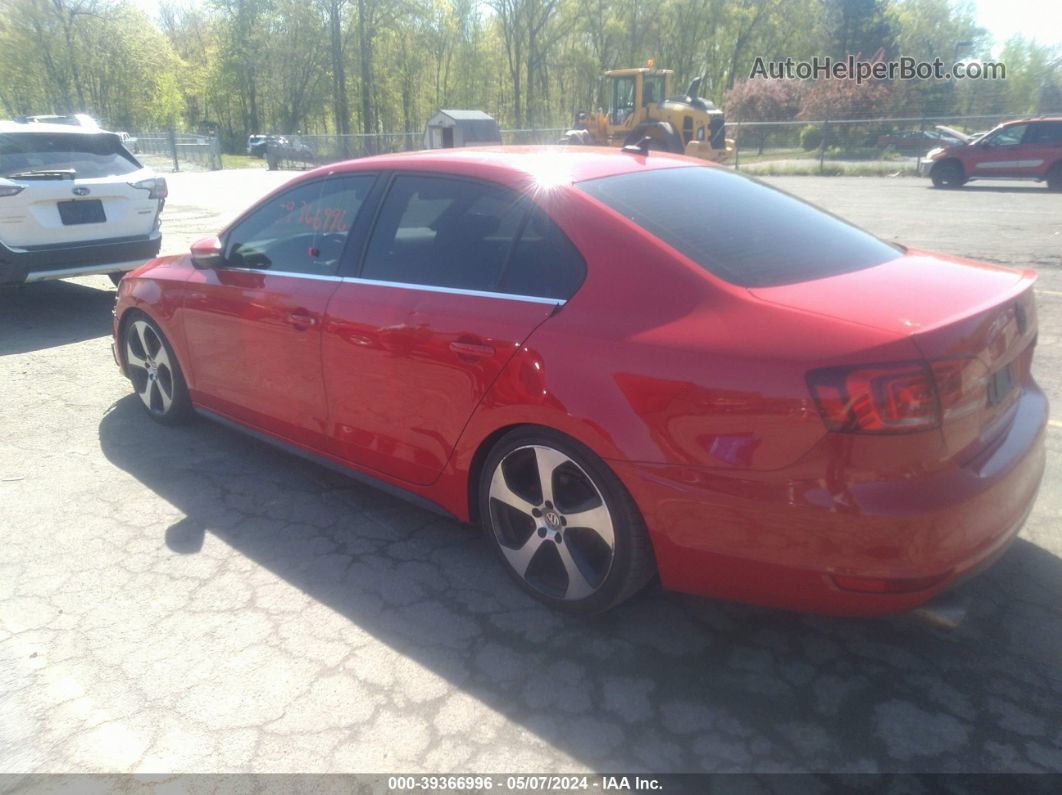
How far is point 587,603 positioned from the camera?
2848mm

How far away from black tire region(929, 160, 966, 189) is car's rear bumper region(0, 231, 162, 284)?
62.8 ft

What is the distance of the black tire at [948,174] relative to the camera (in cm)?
2023

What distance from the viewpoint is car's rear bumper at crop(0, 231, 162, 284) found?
7.00 metres

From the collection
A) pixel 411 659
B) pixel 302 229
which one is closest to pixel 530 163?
pixel 302 229

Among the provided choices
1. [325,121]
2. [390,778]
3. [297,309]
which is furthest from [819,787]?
[325,121]

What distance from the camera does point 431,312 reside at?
10.2ft

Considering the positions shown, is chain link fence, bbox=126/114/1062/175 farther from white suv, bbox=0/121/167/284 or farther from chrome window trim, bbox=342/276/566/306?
chrome window trim, bbox=342/276/566/306

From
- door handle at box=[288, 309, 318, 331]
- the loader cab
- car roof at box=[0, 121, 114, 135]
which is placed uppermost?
the loader cab

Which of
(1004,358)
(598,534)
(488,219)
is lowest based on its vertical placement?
(598,534)

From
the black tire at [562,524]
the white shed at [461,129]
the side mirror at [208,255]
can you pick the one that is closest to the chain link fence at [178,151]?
the white shed at [461,129]

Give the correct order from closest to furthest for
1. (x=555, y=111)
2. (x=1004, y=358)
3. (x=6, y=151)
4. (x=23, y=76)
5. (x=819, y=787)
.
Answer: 1. (x=819, y=787)
2. (x=1004, y=358)
3. (x=6, y=151)
4. (x=23, y=76)
5. (x=555, y=111)

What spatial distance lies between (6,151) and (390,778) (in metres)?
7.17

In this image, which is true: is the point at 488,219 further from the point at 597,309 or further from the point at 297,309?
the point at 297,309

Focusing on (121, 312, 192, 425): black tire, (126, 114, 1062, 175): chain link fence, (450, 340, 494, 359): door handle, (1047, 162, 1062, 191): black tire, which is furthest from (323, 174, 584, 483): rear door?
(126, 114, 1062, 175): chain link fence
